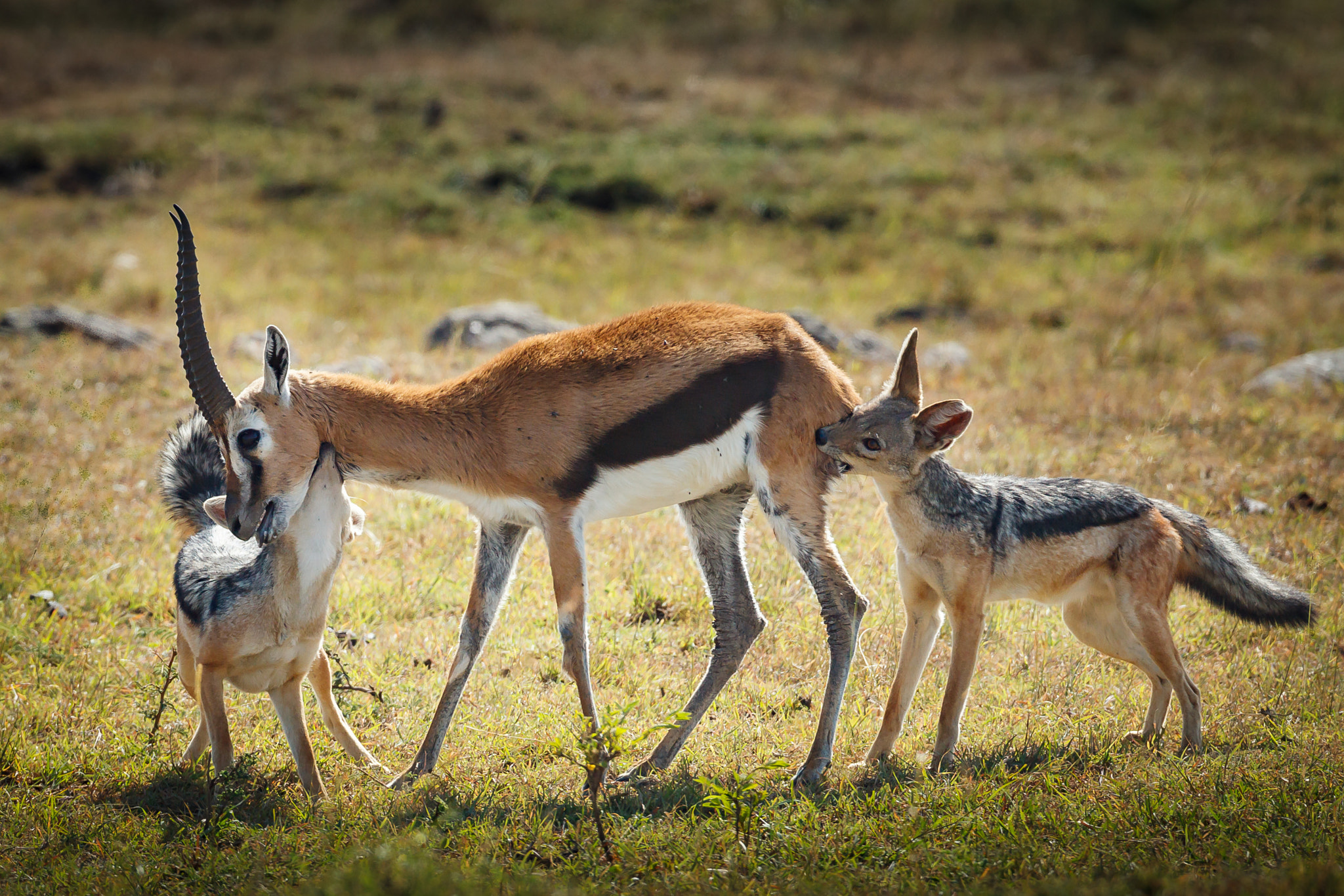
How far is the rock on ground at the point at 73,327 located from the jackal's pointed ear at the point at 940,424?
978 centimetres

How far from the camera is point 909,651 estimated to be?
6172mm

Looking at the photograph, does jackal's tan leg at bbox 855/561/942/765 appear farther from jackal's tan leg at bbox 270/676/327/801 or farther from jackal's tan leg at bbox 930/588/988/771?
jackal's tan leg at bbox 270/676/327/801

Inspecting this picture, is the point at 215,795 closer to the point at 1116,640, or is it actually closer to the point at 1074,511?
the point at 1074,511

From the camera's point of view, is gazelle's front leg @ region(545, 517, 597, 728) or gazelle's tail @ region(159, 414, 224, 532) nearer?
gazelle's front leg @ region(545, 517, 597, 728)

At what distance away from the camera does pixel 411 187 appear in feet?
66.1

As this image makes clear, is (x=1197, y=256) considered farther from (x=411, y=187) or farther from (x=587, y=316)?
(x=411, y=187)

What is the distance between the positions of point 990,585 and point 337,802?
3635 mm

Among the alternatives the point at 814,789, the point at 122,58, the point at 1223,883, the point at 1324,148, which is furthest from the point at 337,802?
the point at 122,58

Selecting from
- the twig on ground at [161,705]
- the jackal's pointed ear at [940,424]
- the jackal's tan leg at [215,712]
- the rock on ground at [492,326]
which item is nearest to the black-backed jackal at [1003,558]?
the jackal's pointed ear at [940,424]

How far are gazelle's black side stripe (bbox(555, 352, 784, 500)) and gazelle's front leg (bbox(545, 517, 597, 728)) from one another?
0.19 metres

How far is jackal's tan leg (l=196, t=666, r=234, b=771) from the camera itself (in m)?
5.54

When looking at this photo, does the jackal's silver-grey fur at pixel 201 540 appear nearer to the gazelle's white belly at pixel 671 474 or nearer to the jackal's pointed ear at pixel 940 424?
the gazelle's white belly at pixel 671 474

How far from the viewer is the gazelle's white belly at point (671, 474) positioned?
577cm

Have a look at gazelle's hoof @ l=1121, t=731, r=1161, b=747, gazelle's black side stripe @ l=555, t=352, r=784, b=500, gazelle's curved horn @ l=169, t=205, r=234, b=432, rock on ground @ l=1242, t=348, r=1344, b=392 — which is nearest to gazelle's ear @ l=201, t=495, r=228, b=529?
gazelle's curved horn @ l=169, t=205, r=234, b=432
